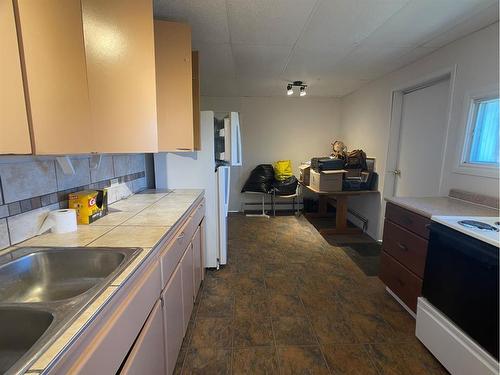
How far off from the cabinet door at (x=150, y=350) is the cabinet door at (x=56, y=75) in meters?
0.80

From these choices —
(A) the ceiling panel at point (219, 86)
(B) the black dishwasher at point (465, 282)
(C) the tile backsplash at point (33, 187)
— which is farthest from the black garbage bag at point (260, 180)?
(B) the black dishwasher at point (465, 282)

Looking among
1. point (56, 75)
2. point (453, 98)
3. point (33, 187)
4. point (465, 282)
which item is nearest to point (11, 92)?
point (56, 75)

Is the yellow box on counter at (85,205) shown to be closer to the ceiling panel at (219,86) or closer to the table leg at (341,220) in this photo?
the ceiling panel at (219,86)

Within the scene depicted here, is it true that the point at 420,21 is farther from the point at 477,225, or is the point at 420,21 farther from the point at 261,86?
the point at 261,86

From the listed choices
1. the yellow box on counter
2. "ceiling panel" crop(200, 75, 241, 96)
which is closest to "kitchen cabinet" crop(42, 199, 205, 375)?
the yellow box on counter

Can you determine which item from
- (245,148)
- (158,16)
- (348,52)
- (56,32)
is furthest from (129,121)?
(245,148)

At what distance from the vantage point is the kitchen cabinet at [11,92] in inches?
32.1

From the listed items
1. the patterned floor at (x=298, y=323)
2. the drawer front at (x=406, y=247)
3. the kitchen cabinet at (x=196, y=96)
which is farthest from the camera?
the kitchen cabinet at (x=196, y=96)

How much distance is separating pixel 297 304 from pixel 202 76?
2982mm

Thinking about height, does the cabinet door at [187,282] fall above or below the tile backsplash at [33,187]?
below

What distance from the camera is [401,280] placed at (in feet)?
6.78

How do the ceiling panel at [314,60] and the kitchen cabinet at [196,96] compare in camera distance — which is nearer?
the kitchen cabinet at [196,96]

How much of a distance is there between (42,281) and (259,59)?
2.64 m

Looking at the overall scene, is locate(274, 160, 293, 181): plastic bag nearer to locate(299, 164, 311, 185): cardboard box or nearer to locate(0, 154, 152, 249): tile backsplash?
locate(299, 164, 311, 185): cardboard box
